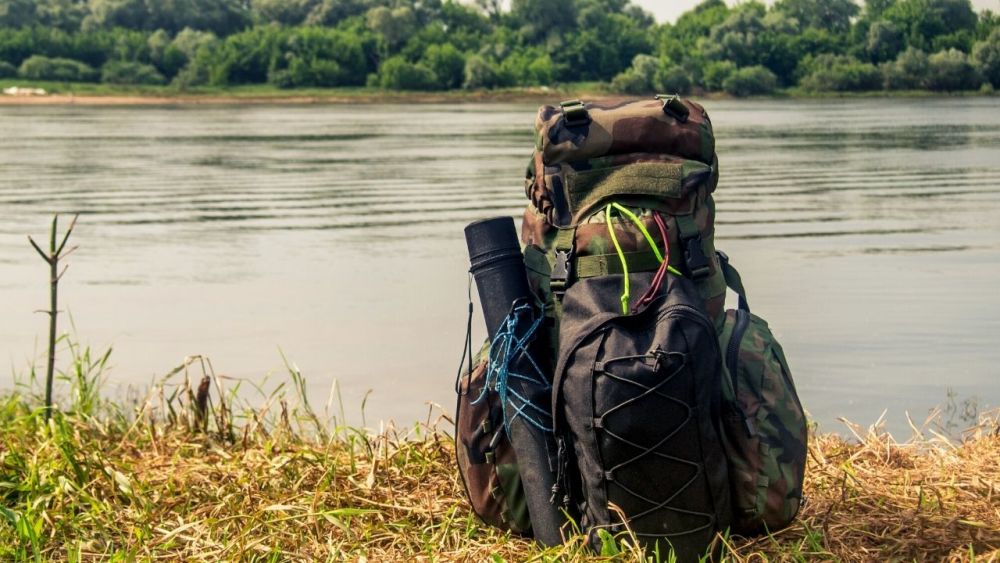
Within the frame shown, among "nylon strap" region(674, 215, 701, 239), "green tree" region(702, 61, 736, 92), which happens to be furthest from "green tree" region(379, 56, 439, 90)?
"nylon strap" region(674, 215, 701, 239)

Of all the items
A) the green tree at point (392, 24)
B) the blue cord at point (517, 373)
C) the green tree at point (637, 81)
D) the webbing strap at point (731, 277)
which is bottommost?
the green tree at point (637, 81)

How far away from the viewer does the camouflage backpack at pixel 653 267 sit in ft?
12.3

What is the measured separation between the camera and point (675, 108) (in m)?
3.99

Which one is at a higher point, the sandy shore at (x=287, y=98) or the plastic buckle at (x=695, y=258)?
the plastic buckle at (x=695, y=258)

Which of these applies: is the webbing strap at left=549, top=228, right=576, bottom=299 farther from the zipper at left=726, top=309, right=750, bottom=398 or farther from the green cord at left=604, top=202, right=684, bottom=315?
the zipper at left=726, top=309, right=750, bottom=398

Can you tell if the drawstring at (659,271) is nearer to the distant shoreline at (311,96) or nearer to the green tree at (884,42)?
the distant shoreline at (311,96)

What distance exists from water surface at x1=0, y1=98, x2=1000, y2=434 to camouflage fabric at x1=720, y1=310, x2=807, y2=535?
2.62 meters

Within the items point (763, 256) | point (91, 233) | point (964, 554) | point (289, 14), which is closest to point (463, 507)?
point (964, 554)

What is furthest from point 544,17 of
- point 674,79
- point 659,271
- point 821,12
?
point 659,271

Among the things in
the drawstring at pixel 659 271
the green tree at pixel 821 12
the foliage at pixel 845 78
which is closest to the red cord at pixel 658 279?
the drawstring at pixel 659 271

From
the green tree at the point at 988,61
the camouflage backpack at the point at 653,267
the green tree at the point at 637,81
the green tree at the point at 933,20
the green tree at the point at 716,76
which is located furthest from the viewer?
the green tree at the point at 933,20

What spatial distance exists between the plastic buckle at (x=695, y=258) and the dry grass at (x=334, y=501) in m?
0.80

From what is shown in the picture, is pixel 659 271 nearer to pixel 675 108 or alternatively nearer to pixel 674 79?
pixel 675 108

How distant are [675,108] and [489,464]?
124cm
